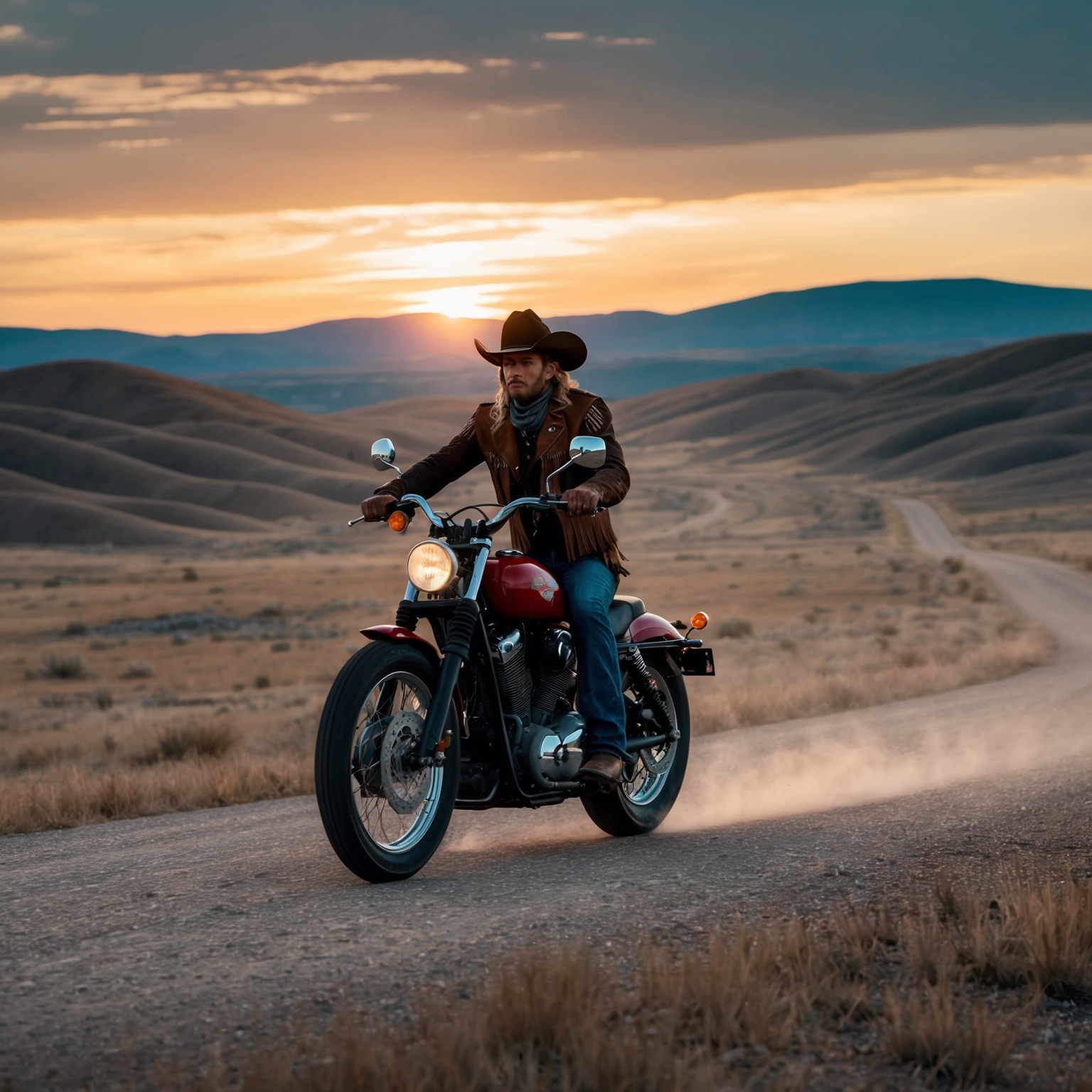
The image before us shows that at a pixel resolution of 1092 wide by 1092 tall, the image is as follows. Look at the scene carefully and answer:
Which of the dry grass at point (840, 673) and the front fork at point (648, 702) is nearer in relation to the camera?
the front fork at point (648, 702)

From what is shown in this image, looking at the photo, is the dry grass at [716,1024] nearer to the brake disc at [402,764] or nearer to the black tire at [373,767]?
the black tire at [373,767]

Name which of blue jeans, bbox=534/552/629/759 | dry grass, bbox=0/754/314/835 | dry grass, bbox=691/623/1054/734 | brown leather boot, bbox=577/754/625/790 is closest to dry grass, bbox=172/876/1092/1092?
brown leather boot, bbox=577/754/625/790

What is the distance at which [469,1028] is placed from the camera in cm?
374

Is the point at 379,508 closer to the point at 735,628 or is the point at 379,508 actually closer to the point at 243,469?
the point at 735,628

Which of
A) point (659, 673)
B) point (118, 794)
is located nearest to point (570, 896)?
point (659, 673)

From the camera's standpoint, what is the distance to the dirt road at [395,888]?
4109 millimetres

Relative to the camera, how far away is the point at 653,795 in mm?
7543

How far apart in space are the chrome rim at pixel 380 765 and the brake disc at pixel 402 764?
0.01 meters

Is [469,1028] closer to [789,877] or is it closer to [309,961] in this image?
[309,961]

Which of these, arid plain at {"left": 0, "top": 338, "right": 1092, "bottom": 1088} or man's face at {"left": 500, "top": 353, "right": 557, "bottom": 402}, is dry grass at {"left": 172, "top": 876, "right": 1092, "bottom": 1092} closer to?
arid plain at {"left": 0, "top": 338, "right": 1092, "bottom": 1088}

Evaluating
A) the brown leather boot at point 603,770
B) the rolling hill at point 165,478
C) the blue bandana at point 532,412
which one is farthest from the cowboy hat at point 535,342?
the rolling hill at point 165,478

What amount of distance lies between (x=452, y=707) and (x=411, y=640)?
0.37m

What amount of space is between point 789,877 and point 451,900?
1.45 m

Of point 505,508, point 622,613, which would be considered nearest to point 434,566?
point 505,508
